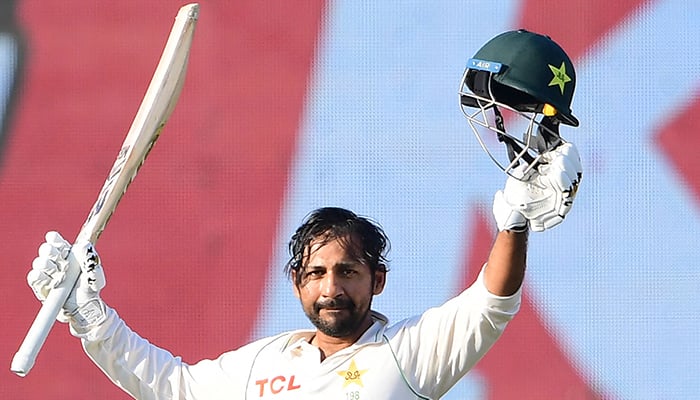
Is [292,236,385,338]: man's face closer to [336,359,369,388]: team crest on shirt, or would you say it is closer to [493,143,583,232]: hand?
[336,359,369,388]: team crest on shirt

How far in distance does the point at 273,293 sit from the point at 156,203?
336mm

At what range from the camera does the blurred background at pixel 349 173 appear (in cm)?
301

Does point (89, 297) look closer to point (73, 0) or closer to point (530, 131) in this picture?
point (530, 131)

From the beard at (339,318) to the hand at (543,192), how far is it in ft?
0.95

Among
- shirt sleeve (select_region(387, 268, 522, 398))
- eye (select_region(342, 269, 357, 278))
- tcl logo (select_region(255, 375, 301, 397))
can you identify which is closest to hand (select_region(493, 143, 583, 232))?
shirt sleeve (select_region(387, 268, 522, 398))

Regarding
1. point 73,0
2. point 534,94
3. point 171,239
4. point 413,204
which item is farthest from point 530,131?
point 73,0

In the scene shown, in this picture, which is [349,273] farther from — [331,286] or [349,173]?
[349,173]

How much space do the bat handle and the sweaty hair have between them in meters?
0.34

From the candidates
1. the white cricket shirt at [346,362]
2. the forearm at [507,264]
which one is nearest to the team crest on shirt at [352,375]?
the white cricket shirt at [346,362]

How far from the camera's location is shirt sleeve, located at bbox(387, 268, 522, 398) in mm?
1954

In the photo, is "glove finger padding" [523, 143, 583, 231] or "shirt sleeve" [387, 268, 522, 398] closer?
"glove finger padding" [523, 143, 583, 231]

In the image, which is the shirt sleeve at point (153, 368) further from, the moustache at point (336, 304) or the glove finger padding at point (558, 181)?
the glove finger padding at point (558, 181)

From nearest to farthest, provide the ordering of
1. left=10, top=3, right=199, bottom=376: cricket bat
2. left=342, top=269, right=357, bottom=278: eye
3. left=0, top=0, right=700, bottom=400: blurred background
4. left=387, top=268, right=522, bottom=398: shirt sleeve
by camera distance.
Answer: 1. left=387, top=268, right=522, bottom=398: shirt sleeve
2. left=342, top=269, right=357, bottom=278: eye
3. left=10, top=3, right=199, bottom=376: cricket bat
4. left=0, top=0, right=700, bottom=400: blurred background

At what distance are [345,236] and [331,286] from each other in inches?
Answer: 4.0
